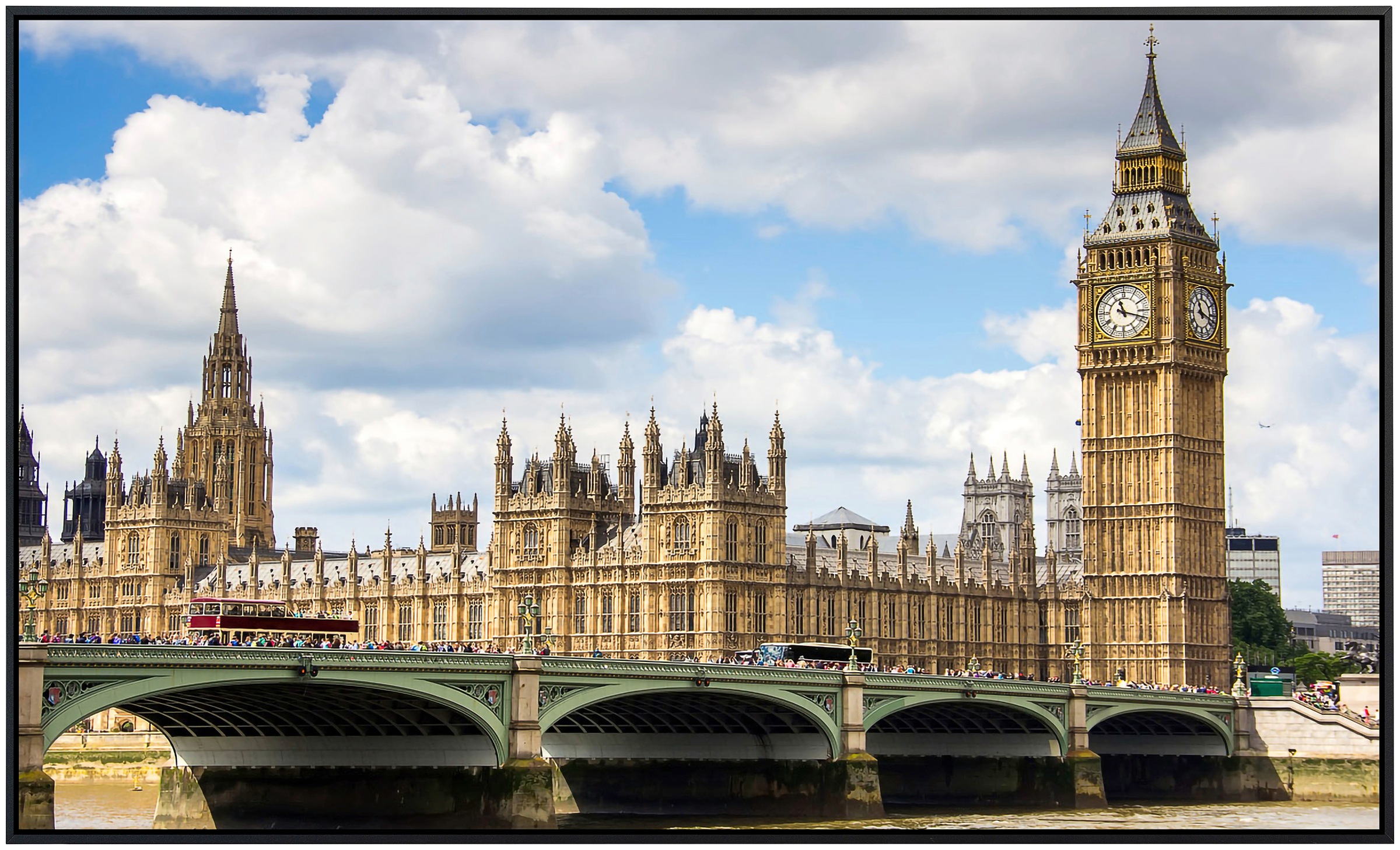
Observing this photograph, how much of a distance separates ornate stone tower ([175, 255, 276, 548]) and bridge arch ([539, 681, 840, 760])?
3614 inches

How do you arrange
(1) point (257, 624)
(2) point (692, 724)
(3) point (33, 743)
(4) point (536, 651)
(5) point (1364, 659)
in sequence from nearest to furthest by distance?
(3) point (33, 743), (1) point (257, 624), (4) point (536, 651), (2) point (692, 724), (5) point (1364, 659)

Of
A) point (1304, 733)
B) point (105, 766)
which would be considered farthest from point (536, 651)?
point (105, 766)

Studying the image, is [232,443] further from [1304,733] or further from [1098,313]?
[1304,733]

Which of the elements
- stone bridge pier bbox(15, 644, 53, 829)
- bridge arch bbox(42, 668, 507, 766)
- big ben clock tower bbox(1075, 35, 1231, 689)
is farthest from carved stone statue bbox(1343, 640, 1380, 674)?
stone bridge pier bbox(15, 644, 53, 829)

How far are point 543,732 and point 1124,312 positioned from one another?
60435 millimetres

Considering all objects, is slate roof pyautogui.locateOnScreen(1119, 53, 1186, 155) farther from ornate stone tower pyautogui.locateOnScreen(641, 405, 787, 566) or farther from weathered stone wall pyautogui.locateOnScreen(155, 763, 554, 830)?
weathered stone wall pyautogui.locateOnScreen(155, 763, 554, 830)

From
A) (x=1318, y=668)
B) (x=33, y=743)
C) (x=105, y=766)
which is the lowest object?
(x=105, y=766)

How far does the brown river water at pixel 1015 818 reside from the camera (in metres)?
88.4

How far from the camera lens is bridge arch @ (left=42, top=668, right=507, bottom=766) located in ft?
227

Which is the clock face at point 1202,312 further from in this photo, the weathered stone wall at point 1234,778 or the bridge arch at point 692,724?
the bridge arch at point 692,724

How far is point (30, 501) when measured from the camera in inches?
7736

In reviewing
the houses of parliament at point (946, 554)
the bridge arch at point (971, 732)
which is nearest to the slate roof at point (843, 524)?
the houses of parliament at point (946, 554)

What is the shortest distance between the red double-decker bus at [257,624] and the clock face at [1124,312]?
63.4m

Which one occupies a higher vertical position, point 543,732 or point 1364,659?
point 1364,659
